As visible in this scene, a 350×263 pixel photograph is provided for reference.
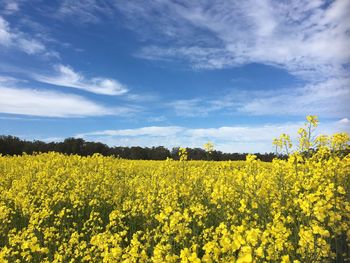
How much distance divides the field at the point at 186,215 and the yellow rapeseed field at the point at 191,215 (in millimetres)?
20

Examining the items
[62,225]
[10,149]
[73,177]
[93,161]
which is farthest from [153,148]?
[62,225]

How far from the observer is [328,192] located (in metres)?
4.23

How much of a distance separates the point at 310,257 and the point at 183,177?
5.44 meters

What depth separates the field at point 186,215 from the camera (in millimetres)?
4023

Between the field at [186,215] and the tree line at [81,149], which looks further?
the tree line at [81,149]

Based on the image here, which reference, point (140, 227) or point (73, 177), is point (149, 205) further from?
point (73, 177)

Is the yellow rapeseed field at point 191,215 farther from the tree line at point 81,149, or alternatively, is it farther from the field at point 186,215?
the tree line at point 81,149

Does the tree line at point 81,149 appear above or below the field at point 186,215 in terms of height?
above

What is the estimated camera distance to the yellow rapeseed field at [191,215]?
13.2 ft

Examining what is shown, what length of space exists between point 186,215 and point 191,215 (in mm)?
2887

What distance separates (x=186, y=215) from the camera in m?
4.54

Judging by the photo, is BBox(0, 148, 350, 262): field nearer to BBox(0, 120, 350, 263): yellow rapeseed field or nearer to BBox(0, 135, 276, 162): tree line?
BBox(0, 120, 350, 263): yellow rapeseed field

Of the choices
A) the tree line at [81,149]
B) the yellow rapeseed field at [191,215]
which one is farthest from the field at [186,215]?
the tree line at [81,149]

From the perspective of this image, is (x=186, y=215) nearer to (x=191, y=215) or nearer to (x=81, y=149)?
(x=191, y=215)
